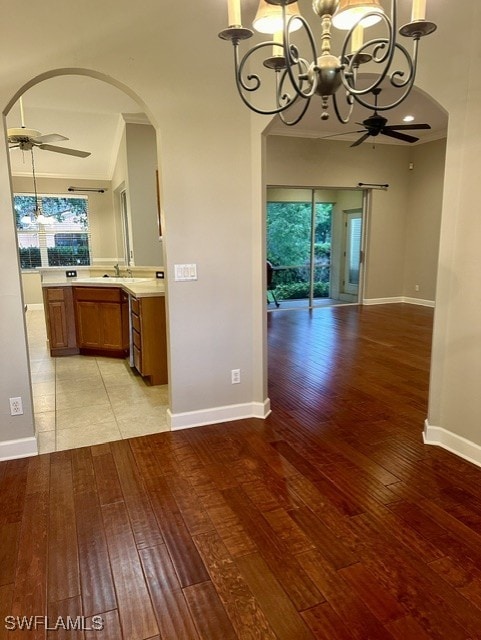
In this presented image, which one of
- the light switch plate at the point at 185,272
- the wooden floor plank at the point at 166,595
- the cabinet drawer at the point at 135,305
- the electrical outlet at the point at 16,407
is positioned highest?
the light switch plate at the point at 185,272

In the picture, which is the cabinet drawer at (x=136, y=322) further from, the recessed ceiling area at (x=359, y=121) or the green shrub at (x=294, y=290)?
the green shrub at (x=294, y=290)

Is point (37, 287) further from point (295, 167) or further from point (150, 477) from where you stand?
point (150, 477)

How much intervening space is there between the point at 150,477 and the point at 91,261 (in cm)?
724

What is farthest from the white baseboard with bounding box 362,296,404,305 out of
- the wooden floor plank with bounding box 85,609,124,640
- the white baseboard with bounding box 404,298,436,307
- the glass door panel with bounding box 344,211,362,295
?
the wooden floor plank with bounding box 85,609,124,640

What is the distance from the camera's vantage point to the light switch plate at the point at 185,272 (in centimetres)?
292

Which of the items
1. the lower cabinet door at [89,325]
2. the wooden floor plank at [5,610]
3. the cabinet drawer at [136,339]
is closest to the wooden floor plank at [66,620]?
the wooden floor plank at [5,610]

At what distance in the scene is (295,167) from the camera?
770 centimetres

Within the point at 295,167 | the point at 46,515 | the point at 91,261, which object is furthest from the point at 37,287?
the point at 46,515

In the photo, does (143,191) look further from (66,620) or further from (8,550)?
(66,620)

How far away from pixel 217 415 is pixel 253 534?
1.28 m

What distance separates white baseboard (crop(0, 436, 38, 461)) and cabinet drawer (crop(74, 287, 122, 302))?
225 cm

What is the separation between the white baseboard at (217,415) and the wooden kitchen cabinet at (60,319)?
2557mm

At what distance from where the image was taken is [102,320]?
4910 mm

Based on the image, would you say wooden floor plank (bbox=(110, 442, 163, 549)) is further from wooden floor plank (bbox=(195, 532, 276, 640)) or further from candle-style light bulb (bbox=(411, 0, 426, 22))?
candle-style light bulb (bbox=(411, 0, 426, 22))
